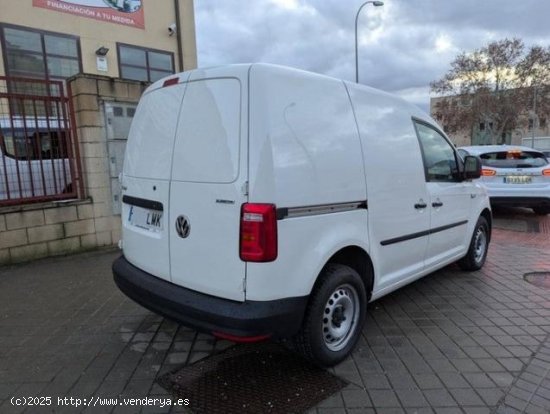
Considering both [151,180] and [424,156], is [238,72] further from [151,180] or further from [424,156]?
[424,156]

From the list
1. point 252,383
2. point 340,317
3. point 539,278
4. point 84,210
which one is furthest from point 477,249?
point 84,210

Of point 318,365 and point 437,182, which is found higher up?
point 437,182

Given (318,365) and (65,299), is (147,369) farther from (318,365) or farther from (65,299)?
(65,299)

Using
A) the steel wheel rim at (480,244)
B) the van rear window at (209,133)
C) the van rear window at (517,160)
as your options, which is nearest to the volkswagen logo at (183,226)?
the van rear window at (209,133)

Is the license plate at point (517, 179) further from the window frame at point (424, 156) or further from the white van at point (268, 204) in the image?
the white van at point (268, 204)

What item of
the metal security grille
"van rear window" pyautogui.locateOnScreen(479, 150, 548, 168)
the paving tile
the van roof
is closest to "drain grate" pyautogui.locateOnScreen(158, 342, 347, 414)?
the paving tile

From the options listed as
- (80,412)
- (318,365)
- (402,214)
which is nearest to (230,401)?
(318,365)

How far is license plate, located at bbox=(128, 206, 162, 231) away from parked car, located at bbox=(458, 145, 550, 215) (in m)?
7.30

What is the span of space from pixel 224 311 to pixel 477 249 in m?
3.93

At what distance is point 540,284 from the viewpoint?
4719mm

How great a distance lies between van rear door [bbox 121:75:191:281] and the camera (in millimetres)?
2885

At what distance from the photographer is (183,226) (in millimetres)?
2725

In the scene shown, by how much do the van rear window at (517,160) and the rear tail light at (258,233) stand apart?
8.03m

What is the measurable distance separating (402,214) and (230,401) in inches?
77.8
